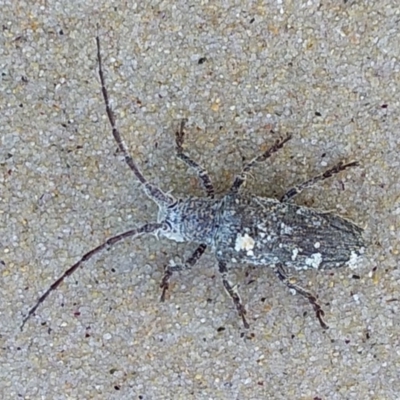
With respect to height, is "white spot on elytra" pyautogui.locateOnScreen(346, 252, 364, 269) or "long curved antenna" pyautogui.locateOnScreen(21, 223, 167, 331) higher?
"long curved antenna" pyautogui.locateOnScreen(21, 223, 167, 331)

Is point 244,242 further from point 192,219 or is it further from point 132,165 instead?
point 132,165

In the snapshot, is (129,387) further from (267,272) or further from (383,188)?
(383,188)

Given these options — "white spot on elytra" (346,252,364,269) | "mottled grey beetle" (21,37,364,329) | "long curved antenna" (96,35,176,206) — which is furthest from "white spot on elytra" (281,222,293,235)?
"long curved antenna" (96,35,176,206)

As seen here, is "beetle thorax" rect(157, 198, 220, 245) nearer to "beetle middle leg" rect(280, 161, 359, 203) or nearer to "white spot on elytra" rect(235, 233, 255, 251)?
"white spot on elytra" rect(235, 233, 255, 251)

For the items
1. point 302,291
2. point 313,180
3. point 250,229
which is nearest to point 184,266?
point 250,229

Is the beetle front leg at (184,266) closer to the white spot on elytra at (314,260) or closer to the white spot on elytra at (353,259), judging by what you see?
the white spot on elytra at (314,260)

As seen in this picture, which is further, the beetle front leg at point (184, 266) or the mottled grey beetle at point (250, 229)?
the beetle front leg at point (184, 266)

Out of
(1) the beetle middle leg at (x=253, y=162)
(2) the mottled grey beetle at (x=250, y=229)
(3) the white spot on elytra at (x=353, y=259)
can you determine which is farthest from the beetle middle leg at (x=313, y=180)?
(3) the white spot on elytra at (x=353, y=259)
